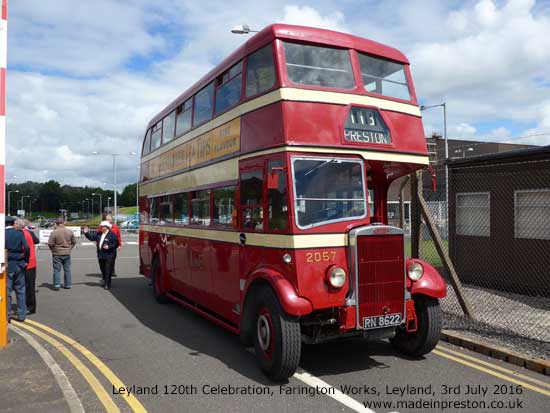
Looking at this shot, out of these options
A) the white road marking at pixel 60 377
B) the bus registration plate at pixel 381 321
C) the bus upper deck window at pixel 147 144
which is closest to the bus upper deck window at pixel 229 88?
the bus registration plate at pixel 381 321

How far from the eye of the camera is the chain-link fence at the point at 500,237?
9.30 meters

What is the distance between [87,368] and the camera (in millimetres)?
5930

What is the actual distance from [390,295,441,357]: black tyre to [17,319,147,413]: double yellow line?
341cm

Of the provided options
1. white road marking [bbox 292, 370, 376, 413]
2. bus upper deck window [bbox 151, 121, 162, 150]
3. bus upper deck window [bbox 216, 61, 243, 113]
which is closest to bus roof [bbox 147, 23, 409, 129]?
bus upper deck window [bbox 216, 61, 243, 113]

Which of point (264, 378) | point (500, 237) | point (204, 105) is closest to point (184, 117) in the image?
point (204, 105)

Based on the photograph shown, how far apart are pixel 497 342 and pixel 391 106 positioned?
355cm

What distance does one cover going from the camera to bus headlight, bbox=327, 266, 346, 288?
531 cm

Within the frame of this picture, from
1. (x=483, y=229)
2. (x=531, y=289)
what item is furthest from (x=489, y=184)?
(x=531, y=289)

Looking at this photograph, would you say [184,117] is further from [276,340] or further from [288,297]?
[276,340]

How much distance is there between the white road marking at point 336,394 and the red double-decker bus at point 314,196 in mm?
308

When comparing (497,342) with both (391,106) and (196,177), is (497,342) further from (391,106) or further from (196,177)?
(196,177)

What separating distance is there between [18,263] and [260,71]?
228 inches

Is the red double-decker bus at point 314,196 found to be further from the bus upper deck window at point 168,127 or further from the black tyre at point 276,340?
the bus upper deck window at point 168,127

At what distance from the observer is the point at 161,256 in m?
10.5
